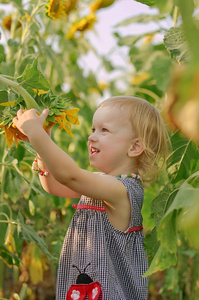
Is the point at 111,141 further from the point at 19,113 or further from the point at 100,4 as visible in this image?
the point at 100,4

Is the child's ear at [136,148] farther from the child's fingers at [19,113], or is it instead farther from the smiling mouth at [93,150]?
the child's fingers at [19,113]

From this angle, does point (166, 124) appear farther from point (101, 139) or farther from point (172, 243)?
point (172, 243)

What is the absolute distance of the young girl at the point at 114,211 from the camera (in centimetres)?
95

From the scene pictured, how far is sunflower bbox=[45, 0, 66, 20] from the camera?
147 cm

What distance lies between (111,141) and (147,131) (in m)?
0.09

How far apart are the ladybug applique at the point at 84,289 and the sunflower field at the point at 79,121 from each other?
129mm

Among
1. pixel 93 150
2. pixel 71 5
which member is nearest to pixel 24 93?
pixel 93 150

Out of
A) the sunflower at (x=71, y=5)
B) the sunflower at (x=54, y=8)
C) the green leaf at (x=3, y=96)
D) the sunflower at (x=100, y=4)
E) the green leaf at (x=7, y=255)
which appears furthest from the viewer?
the sunflower at (x=100, y=4)

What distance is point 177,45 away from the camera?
0.89 m

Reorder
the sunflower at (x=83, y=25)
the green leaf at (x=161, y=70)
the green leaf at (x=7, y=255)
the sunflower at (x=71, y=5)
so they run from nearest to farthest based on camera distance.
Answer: the green leaf at (x=7, y=255)
the green leaf at (x=161, y=70)
the sunflower at (x=71, y=5)
the sunflower at (x=83, y=25)

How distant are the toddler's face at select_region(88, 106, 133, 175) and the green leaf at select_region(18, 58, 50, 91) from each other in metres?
0.17

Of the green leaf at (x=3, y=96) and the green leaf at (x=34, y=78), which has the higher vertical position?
the green leaf at (x=34, y=78)

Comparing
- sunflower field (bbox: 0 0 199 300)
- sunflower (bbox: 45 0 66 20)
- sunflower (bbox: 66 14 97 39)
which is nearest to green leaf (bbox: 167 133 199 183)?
sunflower field (bbox: 0 0 199 300)

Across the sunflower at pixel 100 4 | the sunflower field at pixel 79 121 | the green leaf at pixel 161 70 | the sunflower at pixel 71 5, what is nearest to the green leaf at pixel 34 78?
the sunflower field at pixel 79 121
